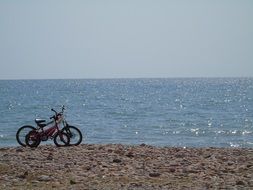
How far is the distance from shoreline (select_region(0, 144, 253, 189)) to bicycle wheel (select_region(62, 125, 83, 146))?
4.05ft

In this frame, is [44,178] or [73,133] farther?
[73,133]

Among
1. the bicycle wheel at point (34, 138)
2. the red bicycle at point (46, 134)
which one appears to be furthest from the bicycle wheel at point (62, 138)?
the bicycle wheel at point (34, 138)

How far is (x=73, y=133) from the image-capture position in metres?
17.7

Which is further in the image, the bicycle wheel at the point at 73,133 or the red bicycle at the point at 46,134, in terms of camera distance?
the bicycle wheel at the point at 73,133

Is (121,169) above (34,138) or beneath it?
beneath

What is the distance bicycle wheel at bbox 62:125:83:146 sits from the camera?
17.5 metres

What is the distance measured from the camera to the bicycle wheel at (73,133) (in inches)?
688

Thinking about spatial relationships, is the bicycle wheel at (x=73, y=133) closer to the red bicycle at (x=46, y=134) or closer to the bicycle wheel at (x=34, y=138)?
the red bicycle at (x=46, y=134)

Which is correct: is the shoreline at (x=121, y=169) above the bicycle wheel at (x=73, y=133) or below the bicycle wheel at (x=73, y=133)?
below

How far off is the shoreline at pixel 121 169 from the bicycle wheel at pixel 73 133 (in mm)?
1235

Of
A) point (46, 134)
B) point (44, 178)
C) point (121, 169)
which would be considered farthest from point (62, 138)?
point (44, 178)

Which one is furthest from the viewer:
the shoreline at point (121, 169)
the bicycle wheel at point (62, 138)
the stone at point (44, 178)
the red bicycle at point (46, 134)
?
the bicycle wheel at point (62, 138)

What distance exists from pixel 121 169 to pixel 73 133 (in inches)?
220

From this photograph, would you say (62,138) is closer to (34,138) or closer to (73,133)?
(73,133)
